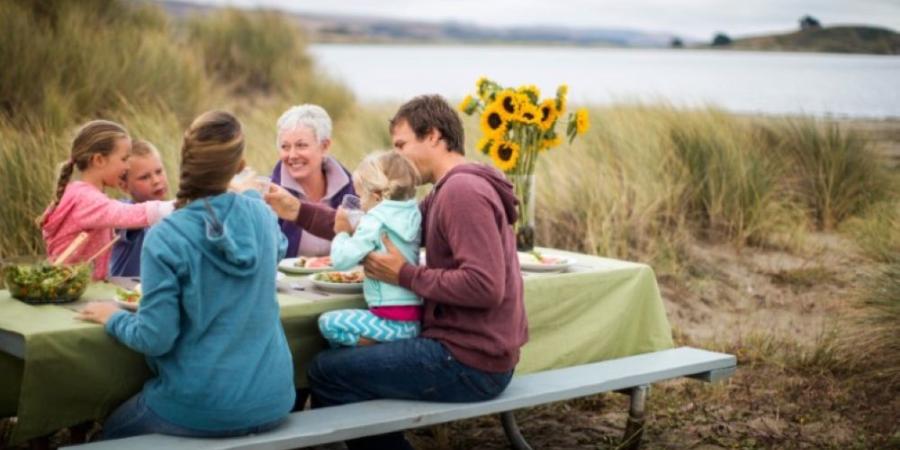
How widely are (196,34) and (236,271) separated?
1476 centimetres

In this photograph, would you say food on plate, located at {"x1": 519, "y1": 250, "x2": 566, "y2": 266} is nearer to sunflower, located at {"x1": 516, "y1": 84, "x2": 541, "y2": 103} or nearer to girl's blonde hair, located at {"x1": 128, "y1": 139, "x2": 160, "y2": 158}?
sunflower, located at {"x1": 516, "y1": 84, "x2": 541, "y2": 103}

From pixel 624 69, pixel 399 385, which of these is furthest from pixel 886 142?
pixel 624 69

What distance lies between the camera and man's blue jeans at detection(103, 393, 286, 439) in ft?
11.3

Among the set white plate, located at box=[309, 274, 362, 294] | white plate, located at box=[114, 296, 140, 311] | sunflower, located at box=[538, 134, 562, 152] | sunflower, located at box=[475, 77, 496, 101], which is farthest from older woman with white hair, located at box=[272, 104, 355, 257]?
white plate, located at box=[114, 296, 140, 311]

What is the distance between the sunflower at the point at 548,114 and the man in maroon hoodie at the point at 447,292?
3.57ft

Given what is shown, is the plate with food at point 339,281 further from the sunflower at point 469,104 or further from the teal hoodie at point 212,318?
the sunflower at point 469,104

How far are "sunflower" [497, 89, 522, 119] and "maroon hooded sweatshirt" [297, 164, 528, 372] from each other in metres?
1.10

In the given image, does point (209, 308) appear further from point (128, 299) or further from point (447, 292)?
point (447, 292)

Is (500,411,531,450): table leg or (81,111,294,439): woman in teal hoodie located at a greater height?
(81,111,294,439): woman in teal hoodie

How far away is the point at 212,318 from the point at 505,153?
1.99 metres

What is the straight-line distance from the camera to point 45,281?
12.1 ft

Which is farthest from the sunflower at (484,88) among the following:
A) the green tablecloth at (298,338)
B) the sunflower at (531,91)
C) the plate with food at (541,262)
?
the green tablecloth at (298,338)

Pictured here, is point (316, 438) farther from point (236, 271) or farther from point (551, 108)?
point (551, 108)

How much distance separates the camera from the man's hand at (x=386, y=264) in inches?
151
